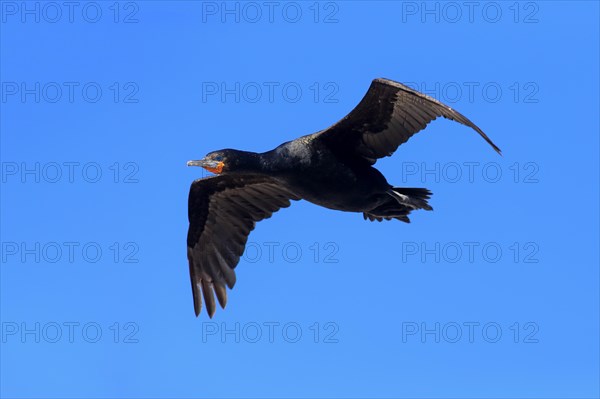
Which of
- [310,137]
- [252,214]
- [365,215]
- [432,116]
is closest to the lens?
[432,116]

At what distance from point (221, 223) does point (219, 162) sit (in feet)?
7.06

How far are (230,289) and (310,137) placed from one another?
9.07 ft

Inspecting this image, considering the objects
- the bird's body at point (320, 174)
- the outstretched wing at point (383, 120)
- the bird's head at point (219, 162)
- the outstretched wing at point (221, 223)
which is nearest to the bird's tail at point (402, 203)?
the bird's body at point (320, 174)

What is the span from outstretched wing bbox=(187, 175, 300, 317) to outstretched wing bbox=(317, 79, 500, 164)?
A: 1.77 meters

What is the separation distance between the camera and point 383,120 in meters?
11.7

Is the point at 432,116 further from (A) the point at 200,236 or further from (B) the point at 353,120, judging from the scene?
(A) the point at 200,236

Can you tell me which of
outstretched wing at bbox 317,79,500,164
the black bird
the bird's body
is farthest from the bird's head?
outstretched wing at bbox 317,79,500,164

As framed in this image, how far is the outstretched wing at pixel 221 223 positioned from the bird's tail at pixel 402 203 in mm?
1591

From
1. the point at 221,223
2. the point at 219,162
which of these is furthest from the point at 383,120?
the point at 221,223

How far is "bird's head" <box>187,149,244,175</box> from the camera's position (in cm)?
1182

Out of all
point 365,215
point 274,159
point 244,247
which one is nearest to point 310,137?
point 274,159

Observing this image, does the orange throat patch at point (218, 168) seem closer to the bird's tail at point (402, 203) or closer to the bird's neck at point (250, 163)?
the bird's neck at point (250, 163)

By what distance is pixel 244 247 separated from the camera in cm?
1384

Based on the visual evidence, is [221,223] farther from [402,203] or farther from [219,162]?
[402,203]
